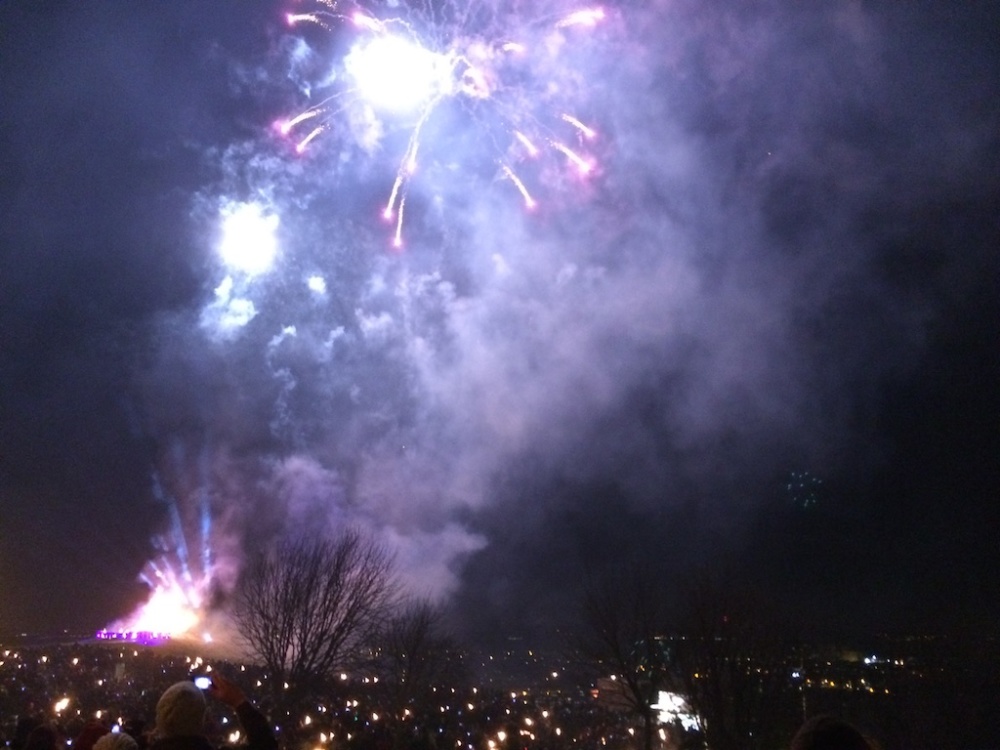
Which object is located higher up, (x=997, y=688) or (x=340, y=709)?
(x=340, y=709)

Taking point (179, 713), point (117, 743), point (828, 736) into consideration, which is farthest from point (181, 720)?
point (828, 736)

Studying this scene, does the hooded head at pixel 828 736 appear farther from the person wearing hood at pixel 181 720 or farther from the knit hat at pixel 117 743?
the knit hat at pixel 117 743

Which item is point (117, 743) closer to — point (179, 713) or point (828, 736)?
point (179, 713)

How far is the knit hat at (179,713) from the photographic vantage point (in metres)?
3.97

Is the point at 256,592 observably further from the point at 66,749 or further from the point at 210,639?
the point at 210,639

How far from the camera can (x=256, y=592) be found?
92.9ft

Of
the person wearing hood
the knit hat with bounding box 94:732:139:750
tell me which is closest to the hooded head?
the person wearing hood

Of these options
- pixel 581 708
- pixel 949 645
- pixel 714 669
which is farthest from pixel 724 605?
pixel 581 708

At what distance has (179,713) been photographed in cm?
398

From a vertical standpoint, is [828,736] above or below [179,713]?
below

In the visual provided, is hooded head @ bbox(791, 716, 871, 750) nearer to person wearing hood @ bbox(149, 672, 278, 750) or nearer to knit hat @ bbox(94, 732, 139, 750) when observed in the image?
person wearing hood @ bbox(149, 672, 278, 750)

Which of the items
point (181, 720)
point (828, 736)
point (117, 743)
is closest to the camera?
point (828, 736)

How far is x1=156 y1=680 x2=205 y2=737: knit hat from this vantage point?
3.97m

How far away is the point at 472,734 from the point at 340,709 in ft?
23.7
